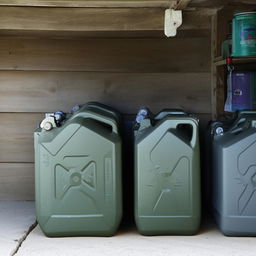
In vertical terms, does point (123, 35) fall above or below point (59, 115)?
above

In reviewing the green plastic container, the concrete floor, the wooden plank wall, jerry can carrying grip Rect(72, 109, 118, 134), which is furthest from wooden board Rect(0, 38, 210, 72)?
the concrete floor

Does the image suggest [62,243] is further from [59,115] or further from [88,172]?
[59,115]

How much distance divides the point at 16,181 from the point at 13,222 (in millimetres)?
474

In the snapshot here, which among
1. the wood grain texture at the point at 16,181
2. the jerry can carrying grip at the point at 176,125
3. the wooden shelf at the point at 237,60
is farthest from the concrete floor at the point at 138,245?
the wooden shelf at the point at 237,60

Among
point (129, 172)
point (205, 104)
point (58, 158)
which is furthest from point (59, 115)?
point (205, 104)

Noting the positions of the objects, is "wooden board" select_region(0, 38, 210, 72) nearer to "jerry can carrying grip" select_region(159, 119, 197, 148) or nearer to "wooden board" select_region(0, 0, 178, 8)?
"wooden board" select_region(0, 0, 178, 8)

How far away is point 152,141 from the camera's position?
2.05 m

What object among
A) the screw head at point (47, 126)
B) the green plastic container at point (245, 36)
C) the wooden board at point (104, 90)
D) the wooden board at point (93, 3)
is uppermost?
the wooden board at point (93, 3)

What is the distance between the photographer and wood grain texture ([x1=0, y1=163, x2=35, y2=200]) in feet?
9.13

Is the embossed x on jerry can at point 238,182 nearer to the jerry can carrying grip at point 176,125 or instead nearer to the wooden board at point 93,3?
the jerry can carrying grip at point 176,125

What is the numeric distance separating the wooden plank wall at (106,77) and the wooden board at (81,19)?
352 mm

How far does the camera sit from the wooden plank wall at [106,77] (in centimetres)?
274

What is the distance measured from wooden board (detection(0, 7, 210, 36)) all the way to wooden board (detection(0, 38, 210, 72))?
0.34 meters

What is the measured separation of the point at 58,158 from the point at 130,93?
2.66ft
